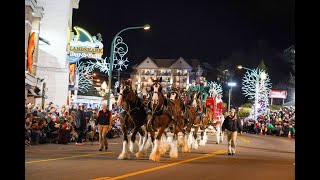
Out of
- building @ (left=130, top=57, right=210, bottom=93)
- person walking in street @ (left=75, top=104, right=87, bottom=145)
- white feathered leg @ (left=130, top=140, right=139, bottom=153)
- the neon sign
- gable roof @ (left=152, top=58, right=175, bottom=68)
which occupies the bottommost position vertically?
white feathered leg @ (left=130, top=140, right=139, bottom=153)

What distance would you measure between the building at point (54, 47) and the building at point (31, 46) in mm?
5359

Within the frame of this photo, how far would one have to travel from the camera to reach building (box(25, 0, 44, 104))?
34.3 metres

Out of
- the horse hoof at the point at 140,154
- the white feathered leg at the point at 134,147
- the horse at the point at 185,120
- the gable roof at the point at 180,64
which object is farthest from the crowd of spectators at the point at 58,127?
the gable roof at the point at 180,64

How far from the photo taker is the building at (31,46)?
113ft

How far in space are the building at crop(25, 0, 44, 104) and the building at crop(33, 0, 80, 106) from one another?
5.36 meters

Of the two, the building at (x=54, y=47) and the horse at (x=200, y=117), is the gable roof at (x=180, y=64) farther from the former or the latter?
the horse at (x=200, y=117)

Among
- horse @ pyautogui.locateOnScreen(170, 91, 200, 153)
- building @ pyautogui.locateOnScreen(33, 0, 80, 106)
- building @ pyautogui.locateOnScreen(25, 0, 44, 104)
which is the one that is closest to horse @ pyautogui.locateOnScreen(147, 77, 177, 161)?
horse @ pyautogui.locateOnScreen(170, 91, 200, 153)

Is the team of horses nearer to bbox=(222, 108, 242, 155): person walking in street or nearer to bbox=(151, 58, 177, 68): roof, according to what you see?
bbox=(222, 108, 242, 155): person walking in street

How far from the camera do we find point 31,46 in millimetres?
36469

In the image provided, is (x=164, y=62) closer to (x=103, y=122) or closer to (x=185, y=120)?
(x=185, y=120)

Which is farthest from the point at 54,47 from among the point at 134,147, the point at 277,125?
the point at 134,147

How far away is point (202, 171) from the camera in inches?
538
